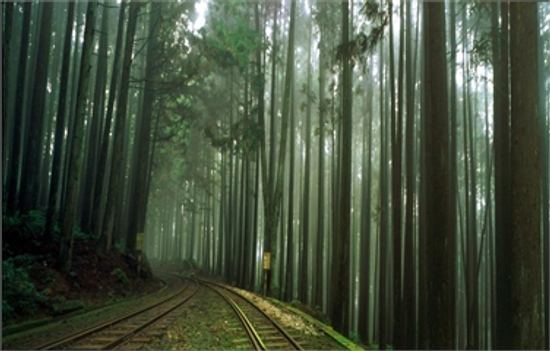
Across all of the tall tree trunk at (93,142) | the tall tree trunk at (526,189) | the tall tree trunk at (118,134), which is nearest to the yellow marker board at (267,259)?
the tall tree trunk at (118,134)

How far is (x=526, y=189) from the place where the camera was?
5.47m

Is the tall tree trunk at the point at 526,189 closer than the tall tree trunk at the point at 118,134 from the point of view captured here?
Yes

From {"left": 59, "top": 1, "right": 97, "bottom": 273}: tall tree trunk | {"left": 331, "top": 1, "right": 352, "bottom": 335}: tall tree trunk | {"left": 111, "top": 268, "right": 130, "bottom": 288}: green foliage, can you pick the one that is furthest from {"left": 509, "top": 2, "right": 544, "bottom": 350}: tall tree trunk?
{"left": 111, "top": 268, "right": 130, "bottom": 288}: green foliage

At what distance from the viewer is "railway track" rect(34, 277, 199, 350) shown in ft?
20.3

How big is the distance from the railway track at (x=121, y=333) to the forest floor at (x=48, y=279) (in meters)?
1.19

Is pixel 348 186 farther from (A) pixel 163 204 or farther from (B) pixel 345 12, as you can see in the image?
(A) pixel 163 204

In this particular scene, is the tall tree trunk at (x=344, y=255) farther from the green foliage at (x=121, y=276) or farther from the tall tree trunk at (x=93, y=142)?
the tall tree trunk at (x=93, y=142)

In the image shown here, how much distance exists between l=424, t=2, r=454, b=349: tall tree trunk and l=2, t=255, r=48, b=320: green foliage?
23.4 ft

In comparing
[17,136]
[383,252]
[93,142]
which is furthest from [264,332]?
[93,142]

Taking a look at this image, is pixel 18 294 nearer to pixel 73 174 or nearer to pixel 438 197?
pixel 73 174

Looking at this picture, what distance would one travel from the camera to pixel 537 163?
18.0 feet

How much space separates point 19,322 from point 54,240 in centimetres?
419

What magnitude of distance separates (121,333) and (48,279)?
370 cm

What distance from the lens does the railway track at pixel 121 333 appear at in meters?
6.19
